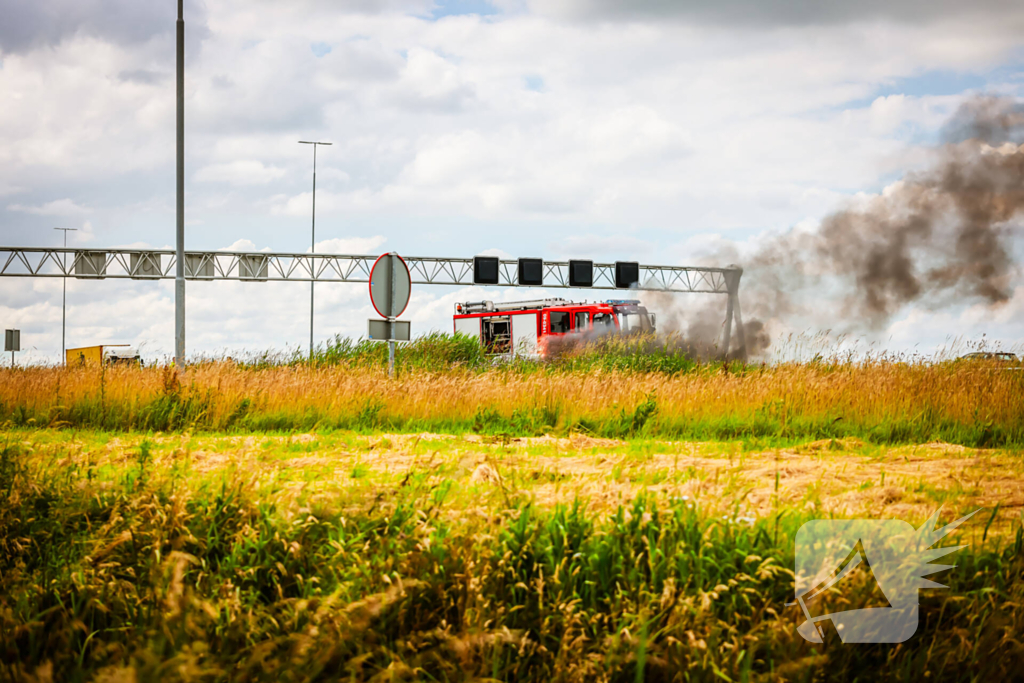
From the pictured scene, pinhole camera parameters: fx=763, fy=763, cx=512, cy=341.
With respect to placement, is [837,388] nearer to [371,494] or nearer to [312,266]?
[371,494]

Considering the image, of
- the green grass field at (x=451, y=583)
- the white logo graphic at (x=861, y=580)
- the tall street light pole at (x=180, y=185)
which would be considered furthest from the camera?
the tall street light pole at (x=180, y=185)

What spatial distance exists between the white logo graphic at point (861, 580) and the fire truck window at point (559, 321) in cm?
2537

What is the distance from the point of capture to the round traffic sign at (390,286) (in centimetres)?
1396

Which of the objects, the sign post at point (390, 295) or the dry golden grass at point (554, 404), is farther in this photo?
the sign post at point (390, 295)

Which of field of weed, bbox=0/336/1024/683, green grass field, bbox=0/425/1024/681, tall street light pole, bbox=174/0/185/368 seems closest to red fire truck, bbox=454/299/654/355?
tall street light pole, bbox=174/0/185/368

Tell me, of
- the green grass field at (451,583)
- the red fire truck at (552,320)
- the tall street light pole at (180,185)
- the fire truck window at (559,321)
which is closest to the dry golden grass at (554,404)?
the tall street light pole at (180,185)

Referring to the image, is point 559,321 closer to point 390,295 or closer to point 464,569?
point 390,295

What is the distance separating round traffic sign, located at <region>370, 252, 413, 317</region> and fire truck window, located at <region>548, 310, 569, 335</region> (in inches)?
648

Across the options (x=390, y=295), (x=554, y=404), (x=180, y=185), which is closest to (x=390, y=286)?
(x=390, y=295)

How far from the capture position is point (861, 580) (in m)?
4.35

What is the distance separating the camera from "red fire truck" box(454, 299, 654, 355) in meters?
29.1

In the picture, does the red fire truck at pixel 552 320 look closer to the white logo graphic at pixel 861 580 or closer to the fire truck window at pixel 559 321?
the fire truck window at pixel 559 321

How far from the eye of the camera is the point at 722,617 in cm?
416

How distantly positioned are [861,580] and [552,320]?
26384 mm
